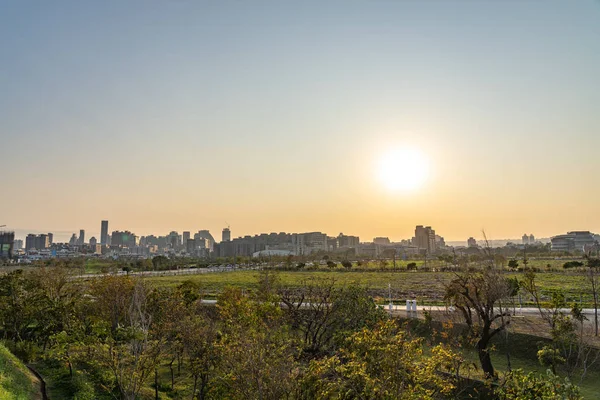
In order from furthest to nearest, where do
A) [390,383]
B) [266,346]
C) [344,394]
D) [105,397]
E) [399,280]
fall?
[399,280], [105,397], [266,346], [344,394], [390,383]

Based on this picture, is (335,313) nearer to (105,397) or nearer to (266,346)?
(266,346)

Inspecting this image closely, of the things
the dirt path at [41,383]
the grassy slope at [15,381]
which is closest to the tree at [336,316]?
the dirt path at [41,383]

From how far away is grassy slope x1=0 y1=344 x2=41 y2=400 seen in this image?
12.1 m

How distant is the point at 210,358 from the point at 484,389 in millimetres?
9244

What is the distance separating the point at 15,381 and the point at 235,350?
27.2 ft

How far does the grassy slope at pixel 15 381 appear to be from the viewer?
12086 millimetres

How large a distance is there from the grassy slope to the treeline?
38.6 inches

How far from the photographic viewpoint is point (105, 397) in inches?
580

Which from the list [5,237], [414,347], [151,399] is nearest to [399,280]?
[151,399]

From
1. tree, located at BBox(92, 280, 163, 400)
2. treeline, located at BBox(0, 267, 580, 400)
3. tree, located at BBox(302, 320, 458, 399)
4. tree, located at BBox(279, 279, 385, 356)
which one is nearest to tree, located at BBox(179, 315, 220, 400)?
treeline, located at BBox(0, 267, 580, 400)

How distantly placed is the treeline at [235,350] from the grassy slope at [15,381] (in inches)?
38.6

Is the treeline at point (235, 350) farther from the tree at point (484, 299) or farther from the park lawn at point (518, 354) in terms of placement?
the park lawn at point (518, 354)

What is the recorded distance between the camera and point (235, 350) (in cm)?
991

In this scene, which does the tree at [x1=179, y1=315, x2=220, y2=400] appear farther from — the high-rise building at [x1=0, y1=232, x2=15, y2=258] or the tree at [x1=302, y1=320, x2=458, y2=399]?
the high-rise building at [x1=0, y1=232, x2=15, y2=258]
